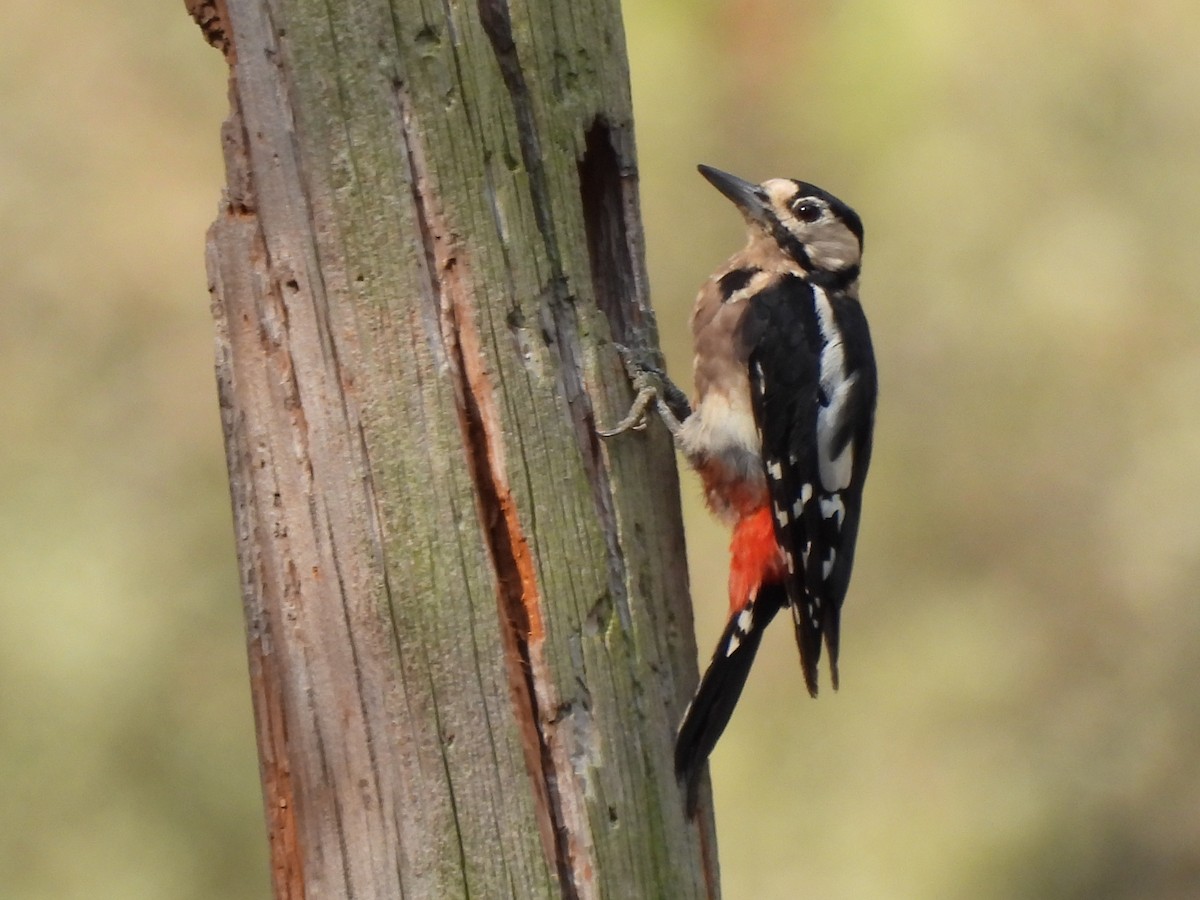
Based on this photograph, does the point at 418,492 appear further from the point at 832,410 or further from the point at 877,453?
the point at 877,453

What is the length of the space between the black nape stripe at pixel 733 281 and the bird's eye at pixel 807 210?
0.80ft

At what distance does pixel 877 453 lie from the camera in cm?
727

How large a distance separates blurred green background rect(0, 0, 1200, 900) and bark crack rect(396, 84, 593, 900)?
4.04 meters

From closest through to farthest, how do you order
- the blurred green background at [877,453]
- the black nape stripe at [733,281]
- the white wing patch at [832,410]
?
1. the white wing patch at [832,410]
2. the black nape stripe at [733,281]
3. the blurred green background at [877,453]

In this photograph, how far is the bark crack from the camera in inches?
97.0

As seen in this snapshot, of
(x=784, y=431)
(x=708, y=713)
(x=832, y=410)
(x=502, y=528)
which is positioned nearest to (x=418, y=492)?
(x=502, y=528)

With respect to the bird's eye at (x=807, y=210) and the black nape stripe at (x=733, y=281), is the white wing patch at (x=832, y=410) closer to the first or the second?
the black nape stripe at (x=733, y=281)

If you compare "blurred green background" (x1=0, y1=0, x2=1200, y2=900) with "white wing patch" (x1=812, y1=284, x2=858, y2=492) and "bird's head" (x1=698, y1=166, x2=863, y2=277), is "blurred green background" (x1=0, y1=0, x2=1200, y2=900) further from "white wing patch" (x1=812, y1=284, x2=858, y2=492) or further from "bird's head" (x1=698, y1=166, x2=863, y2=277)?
"white wing patch" (x1=812, y1=284, x2=858, y2=492)

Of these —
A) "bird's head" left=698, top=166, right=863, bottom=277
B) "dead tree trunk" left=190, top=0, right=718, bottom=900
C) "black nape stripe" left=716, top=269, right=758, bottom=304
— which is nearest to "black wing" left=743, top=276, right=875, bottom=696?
"black nape stripe" left=716, top=269, right=758, bottom=304

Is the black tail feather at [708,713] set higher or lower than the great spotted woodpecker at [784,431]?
lower

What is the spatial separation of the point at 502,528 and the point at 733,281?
5.47 feet

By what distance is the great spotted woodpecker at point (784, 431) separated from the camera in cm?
351

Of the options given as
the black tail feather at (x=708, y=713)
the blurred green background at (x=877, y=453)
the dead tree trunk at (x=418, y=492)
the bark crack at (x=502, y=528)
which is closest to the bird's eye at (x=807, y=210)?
the black tail feather at (x=708, y=713)

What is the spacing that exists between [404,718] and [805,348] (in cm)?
171
